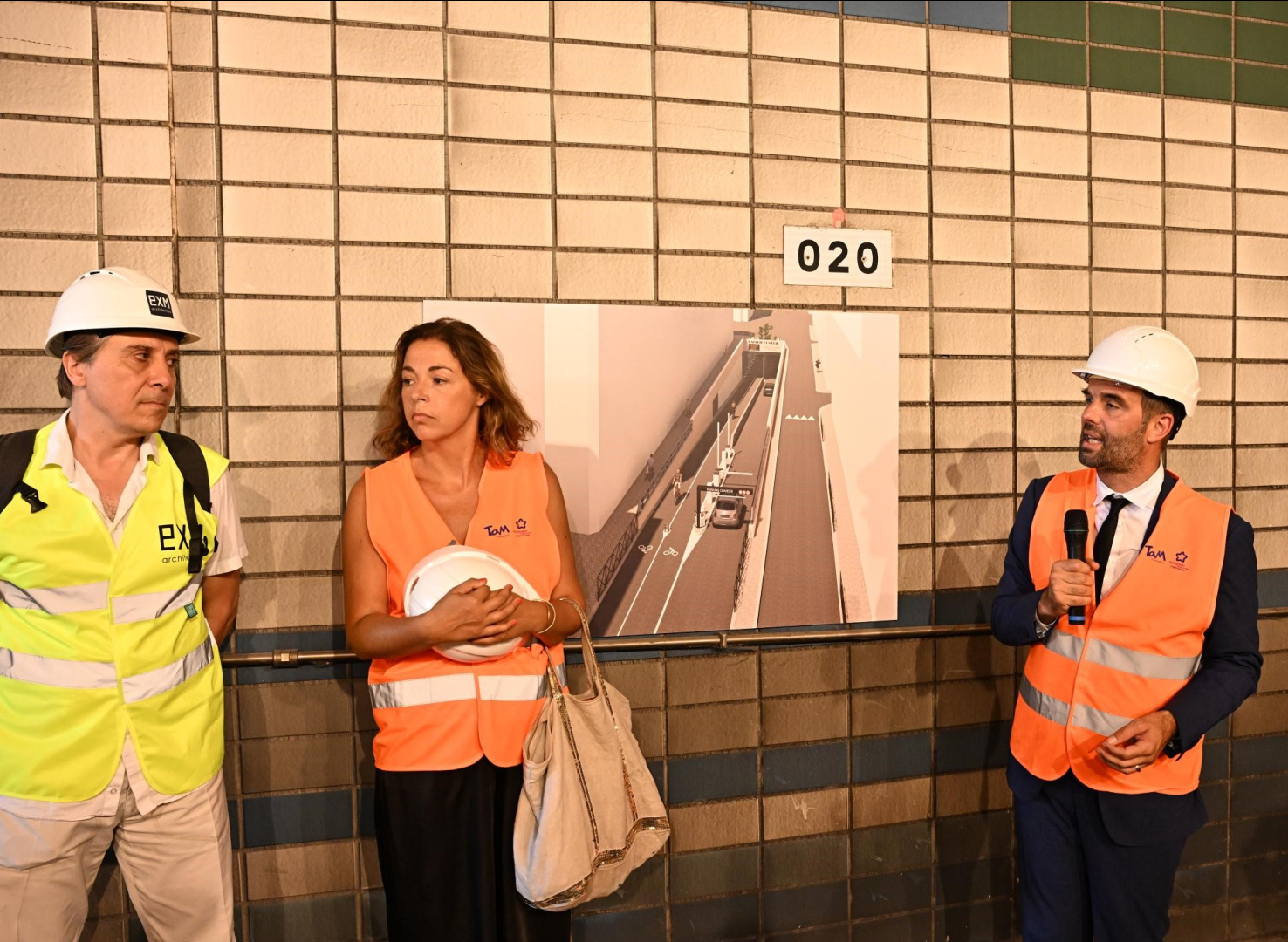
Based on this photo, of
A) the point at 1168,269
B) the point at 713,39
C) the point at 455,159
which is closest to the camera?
the point at 455,159

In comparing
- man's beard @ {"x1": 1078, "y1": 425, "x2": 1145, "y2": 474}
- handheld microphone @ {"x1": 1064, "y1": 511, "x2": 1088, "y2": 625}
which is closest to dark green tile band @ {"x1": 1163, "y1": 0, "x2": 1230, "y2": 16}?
man's beard @ {"x1": 1078, "y1": 425, "x2": 1145, "y2": 474}

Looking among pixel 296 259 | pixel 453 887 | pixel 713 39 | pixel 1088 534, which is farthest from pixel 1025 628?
pixel 296 259

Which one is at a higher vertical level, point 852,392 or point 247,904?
point 852,392

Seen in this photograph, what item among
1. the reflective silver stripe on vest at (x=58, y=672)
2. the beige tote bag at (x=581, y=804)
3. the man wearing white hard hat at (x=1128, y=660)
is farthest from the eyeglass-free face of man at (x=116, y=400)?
the man wearing white hard hat at (x=1128, y=660)

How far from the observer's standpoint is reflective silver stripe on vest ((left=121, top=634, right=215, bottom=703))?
1987mm

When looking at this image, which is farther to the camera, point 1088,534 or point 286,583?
point 286,583

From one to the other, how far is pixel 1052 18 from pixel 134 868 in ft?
12.1

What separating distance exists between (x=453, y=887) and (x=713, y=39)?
2487 mm

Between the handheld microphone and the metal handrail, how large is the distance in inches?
34.0

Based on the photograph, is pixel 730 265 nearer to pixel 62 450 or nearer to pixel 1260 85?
pixel 62 450

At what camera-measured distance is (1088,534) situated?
223 cm

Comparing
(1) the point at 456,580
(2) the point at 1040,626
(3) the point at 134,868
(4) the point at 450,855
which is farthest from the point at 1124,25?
(3) the point at 134,868

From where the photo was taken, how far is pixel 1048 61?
3109 millimetres

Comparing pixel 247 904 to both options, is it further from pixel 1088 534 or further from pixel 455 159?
pixel 1088 534
